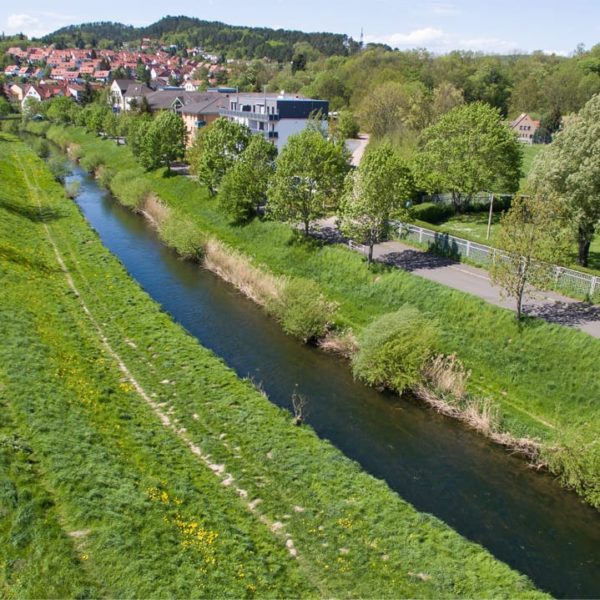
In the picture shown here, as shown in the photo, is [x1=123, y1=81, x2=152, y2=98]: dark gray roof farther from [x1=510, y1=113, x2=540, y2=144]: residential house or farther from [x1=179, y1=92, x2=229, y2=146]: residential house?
[x1=510, y1=113, x2=540, y2=144]: residential house

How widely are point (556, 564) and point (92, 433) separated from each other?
14641 mm

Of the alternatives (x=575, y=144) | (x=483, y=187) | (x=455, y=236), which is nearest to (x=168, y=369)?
(x=455, y=236)

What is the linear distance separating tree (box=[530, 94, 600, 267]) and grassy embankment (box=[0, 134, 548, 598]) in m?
18.1

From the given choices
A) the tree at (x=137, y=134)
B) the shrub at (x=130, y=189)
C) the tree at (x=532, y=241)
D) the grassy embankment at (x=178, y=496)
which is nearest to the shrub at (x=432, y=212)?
the tree at (x=532, y=241)

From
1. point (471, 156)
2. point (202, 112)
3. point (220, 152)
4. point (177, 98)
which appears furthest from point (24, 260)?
point (177, 98)

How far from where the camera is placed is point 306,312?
29188mm

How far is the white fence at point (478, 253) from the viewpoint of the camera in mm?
27531

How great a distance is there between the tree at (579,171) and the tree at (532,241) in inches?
144

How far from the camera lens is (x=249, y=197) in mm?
43562

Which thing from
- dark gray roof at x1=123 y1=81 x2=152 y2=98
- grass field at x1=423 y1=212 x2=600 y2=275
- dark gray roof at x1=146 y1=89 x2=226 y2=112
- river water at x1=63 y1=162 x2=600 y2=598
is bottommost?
river water at x1=63 y1=162 x2=600 y2=598

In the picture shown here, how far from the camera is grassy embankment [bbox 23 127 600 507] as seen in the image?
1997 cm


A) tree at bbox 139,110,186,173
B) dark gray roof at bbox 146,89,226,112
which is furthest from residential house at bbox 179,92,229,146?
tree at bbox 139,110,186,173

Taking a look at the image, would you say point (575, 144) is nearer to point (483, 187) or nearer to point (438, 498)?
point (483, 187)

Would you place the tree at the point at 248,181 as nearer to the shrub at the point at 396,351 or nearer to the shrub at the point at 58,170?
Answer: the shrub at the point at 396,351
